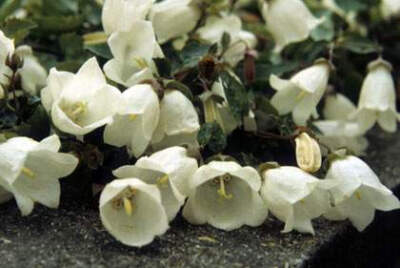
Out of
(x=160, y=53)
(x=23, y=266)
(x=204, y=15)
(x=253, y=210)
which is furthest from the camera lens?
(x=204, y=15)

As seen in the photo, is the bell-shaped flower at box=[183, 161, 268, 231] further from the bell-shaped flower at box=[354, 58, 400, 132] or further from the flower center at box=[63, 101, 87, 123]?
the bell-shaped flower at box=[354, 58, 400, 132]

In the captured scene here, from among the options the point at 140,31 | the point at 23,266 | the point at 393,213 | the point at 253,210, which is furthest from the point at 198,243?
the point at 393,213

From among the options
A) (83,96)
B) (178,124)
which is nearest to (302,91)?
(178,124)

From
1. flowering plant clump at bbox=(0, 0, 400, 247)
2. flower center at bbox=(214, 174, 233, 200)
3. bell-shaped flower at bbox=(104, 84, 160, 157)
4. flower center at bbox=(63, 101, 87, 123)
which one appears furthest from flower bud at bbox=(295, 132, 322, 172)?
flower center at bbox=(63, 101, 87, 123)

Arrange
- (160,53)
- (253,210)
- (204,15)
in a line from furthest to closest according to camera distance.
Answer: (204,15), (160,53), (253,210)

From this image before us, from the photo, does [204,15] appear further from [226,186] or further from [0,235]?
[0,235]

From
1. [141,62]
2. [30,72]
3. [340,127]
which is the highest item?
[141,62]

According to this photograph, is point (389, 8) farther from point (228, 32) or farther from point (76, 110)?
point (76, 110)
